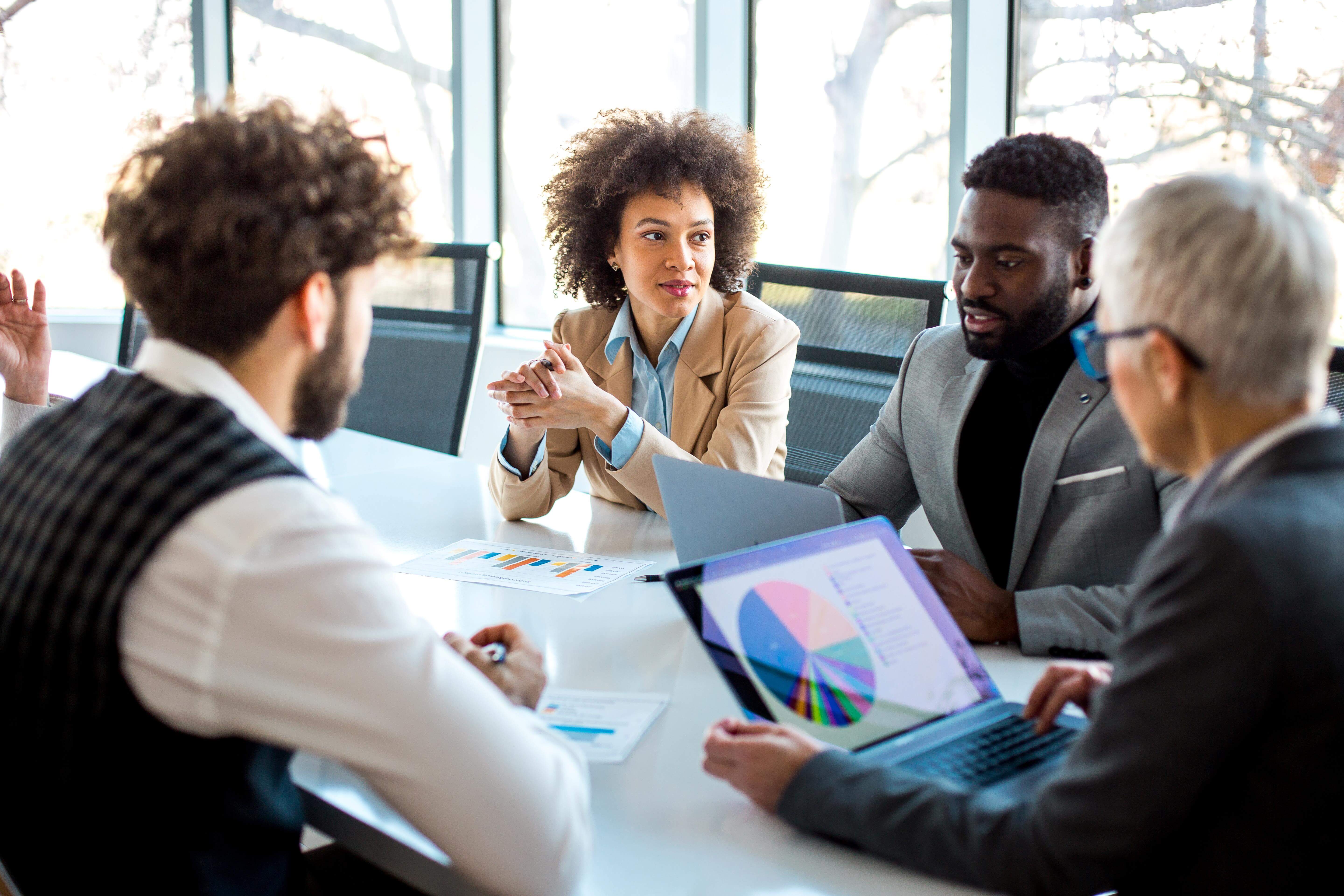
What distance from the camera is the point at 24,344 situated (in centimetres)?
210

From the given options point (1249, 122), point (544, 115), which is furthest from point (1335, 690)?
point (544, 115)

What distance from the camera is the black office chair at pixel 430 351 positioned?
2.66 m

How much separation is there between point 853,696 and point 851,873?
213 mm

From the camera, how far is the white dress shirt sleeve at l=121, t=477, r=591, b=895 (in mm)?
771

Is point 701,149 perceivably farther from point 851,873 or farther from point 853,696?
point 851,873

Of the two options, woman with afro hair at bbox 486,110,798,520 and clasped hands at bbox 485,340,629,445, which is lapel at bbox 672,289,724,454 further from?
clasped hands at bbox 485,340,629,445

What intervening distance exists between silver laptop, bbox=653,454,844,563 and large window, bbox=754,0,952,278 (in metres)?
2.31

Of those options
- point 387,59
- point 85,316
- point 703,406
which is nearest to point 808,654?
point 703,406

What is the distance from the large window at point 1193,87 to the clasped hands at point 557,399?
191 centimetres

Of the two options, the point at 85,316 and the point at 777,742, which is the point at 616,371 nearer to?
the point at 777,742

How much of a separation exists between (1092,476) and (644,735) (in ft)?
2.54

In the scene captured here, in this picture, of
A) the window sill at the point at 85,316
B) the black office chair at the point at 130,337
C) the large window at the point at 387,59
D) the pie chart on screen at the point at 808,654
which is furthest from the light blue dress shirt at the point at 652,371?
the window sill at the point at 85,316

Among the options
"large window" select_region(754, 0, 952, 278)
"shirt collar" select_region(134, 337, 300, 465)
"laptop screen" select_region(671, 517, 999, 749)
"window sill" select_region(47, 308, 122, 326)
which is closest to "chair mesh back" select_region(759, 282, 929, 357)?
"laptop screen" select_region(671, 517, 999, 749)

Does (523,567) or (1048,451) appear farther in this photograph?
(523,567)
